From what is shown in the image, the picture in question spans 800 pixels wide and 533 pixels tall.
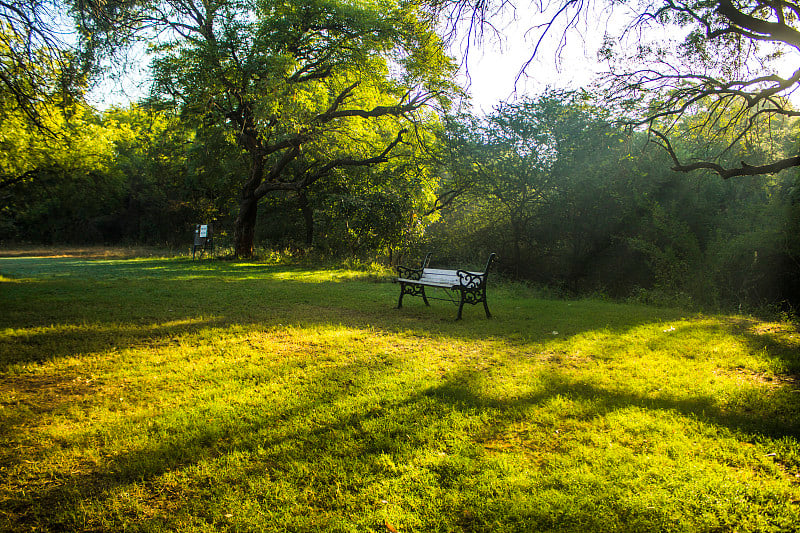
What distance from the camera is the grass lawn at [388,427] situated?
7.20ft

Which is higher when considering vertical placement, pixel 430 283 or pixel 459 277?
pixel 459 277

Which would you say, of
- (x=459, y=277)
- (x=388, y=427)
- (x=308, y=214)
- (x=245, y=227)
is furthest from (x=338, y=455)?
(x=308, y=214)

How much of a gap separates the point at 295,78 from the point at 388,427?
1450 centimetres

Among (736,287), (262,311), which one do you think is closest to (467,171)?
(736,287)

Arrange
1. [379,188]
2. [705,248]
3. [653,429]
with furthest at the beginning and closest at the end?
[379,188] < [705,248] < [653,429]

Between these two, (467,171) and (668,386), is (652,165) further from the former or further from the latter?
(668,386)

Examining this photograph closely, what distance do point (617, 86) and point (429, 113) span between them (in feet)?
29.3

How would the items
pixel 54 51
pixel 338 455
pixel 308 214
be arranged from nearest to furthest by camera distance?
pixel 338 455 → pixel 54 51 → pixel 308 214

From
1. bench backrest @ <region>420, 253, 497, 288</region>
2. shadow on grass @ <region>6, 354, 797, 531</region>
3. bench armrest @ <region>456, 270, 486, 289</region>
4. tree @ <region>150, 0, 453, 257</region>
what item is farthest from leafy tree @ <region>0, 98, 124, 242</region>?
shadow on grass @ <region>6, 354, 797, 531</region>

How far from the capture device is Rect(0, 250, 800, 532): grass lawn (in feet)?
7.20

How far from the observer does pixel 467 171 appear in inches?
659

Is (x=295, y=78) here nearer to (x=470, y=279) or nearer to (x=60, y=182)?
(x=470, y=279)

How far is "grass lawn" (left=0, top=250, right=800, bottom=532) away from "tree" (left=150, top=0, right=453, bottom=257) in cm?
898

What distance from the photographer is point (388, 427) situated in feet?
10.2
